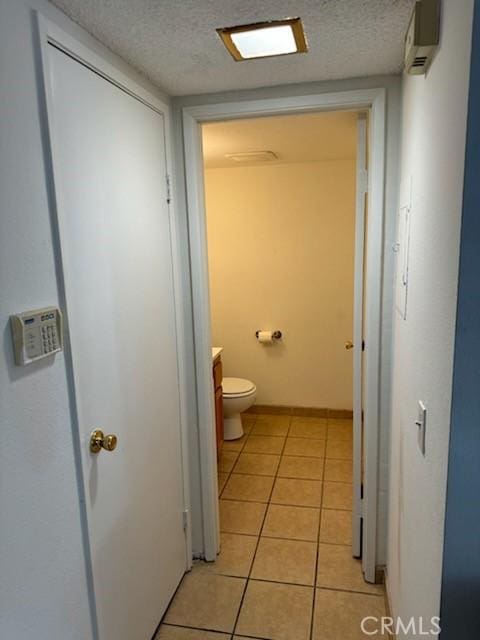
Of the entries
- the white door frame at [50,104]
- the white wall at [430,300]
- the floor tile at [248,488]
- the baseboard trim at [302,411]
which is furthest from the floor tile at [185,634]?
the baseboard trim at [302,411]

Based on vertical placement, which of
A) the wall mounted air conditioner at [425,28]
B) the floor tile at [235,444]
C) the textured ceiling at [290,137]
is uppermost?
the textured ceiling at [290,137]

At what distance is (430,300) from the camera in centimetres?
106

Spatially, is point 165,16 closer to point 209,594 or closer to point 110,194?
point 110,194

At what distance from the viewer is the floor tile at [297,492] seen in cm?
269

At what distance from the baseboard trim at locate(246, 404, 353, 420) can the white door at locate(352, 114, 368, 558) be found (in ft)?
5.83

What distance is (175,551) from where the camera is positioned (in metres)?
2.01

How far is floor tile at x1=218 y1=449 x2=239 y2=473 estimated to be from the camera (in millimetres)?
3123

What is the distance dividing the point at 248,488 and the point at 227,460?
42 centimetres

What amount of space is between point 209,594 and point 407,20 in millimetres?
2330

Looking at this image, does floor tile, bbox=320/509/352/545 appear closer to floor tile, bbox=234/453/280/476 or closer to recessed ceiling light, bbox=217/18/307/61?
floor tile, bbox=234/453/280/476

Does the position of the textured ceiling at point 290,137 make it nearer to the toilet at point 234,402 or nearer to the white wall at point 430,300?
the white wall at point 430,300

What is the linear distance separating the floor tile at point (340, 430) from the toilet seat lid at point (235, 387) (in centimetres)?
77

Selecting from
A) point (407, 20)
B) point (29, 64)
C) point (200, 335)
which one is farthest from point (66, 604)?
point (407, 20)

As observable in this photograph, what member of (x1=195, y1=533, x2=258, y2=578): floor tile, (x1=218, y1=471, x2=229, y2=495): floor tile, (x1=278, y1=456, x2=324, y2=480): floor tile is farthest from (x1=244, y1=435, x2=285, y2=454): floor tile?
(x1=195, y1=533, x2=258, y2=578): floor tile
